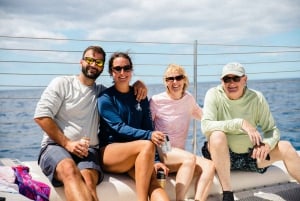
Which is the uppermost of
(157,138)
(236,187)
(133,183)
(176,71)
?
(176,71)

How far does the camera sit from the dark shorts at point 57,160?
2.25 m

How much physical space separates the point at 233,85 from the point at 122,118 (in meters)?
0.81

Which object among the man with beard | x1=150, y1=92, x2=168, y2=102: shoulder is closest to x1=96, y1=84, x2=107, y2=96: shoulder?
the man with beard

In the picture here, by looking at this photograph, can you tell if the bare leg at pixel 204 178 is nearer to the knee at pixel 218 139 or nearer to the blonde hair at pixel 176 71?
the knee at pixel 218 139

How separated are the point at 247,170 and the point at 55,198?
4.65ft

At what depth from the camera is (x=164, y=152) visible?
2588 millimetres

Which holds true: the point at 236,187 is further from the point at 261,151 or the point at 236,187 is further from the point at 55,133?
the point at 55,133

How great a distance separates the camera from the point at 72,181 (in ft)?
6.93

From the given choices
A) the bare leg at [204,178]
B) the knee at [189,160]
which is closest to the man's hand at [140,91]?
the knee at [189,160]

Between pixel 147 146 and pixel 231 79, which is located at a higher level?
pixel 231 79

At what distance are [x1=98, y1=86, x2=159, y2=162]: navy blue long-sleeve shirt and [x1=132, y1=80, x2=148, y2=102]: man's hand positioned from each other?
0.09 feet

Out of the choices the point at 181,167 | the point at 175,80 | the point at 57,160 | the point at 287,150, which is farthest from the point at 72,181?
the point at 287,150

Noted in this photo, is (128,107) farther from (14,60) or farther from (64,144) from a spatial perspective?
(14,60)

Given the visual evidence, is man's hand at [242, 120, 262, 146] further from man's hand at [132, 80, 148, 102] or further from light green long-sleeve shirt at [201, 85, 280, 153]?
man's hand at [132, 80, 148, 102]
